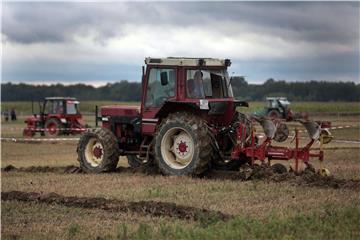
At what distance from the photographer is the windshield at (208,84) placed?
1438 cm

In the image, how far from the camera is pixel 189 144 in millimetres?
14164

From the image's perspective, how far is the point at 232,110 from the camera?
14625 millimetres

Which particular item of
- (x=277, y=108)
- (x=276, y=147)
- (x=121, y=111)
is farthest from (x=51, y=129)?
(x=276, y=147)

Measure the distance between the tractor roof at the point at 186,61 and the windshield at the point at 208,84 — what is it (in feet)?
0.55

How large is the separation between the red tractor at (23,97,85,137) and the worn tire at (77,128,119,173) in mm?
22786

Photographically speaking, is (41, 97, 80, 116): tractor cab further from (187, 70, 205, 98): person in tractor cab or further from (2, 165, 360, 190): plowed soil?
(187, 70, 205, 98): person in tractor cab

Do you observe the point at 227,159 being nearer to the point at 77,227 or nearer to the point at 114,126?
the point at 114,126

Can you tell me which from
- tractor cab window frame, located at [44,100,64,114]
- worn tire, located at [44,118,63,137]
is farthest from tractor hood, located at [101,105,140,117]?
tractor cab window frame, located at [44,100,64,114]

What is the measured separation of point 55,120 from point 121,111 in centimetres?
2431

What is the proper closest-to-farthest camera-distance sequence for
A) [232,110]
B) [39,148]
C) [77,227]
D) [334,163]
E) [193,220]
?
[77,227] → [193,220] → [232,110] → [334,163] → [39,148]

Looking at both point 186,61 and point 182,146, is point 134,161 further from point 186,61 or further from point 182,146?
point 186,61

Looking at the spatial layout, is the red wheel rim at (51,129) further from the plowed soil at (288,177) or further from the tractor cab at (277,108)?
the plowed soil at (288,177)

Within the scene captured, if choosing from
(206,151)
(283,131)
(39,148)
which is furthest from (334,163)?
(39,148)

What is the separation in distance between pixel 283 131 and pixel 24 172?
6.15m
